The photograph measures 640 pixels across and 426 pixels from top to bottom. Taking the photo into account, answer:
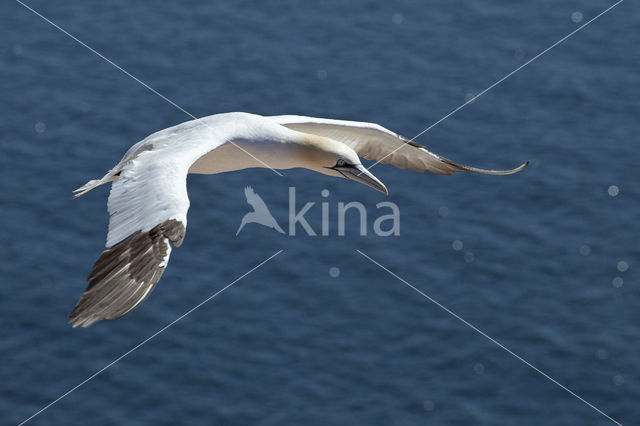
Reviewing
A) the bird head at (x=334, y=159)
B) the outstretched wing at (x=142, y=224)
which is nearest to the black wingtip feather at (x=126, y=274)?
the outstretched wing at (x=142, y=224)

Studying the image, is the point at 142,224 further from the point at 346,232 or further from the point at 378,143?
the point at 346,232

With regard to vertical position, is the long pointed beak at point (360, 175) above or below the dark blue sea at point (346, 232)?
above

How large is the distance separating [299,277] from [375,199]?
551 centimetres

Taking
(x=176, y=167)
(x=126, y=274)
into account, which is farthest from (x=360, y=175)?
(x=126, y=274)

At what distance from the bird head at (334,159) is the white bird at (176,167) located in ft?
0.06

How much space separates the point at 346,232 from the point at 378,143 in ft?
105

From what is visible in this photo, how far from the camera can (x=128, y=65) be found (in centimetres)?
6581

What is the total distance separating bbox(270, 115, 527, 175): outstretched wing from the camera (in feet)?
89.5

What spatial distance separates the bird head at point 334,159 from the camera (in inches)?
981

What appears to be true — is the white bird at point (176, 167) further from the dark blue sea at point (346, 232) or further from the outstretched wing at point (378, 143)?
the dark blue sea at point (346, 232)

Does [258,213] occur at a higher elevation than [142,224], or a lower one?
lower

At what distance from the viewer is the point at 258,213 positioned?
5969cm

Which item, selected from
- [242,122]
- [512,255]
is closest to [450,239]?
[512,255]

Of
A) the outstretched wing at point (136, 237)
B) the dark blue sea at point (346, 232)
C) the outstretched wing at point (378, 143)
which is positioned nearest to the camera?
the outstretched wing at point (136, 237)
